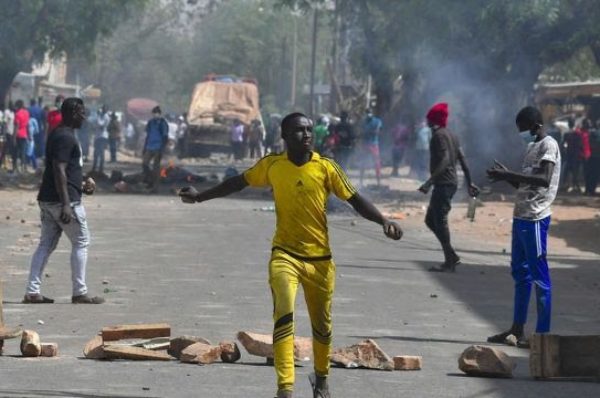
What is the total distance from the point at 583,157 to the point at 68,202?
75.1 ft

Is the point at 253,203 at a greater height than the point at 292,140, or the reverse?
the point at 292,140

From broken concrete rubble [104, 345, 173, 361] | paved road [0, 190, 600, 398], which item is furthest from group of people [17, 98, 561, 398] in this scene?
broken concrete rubble [104, 345, 173, 361]

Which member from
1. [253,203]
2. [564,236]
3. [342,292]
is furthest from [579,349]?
[253,203]

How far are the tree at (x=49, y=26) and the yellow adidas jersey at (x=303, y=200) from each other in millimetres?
28909

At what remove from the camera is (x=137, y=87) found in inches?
4341

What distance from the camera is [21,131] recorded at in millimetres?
35312

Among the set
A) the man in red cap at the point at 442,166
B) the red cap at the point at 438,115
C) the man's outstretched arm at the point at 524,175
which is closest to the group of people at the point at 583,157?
the man in red cap at the point at 442,166

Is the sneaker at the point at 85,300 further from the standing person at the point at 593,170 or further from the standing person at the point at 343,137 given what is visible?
the standing person at the point at 593,170

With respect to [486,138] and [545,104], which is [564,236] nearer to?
[486,138]

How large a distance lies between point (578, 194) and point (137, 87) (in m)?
78.6

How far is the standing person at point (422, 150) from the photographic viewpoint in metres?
37.8

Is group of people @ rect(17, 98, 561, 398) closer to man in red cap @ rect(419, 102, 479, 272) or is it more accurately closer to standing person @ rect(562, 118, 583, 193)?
man in red cap @ rect(419, 102, 479, 272)

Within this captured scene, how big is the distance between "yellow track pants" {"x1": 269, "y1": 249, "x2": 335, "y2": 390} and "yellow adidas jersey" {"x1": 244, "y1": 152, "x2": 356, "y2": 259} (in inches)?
2.9

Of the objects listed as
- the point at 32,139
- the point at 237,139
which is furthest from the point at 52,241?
the point at 237,139
